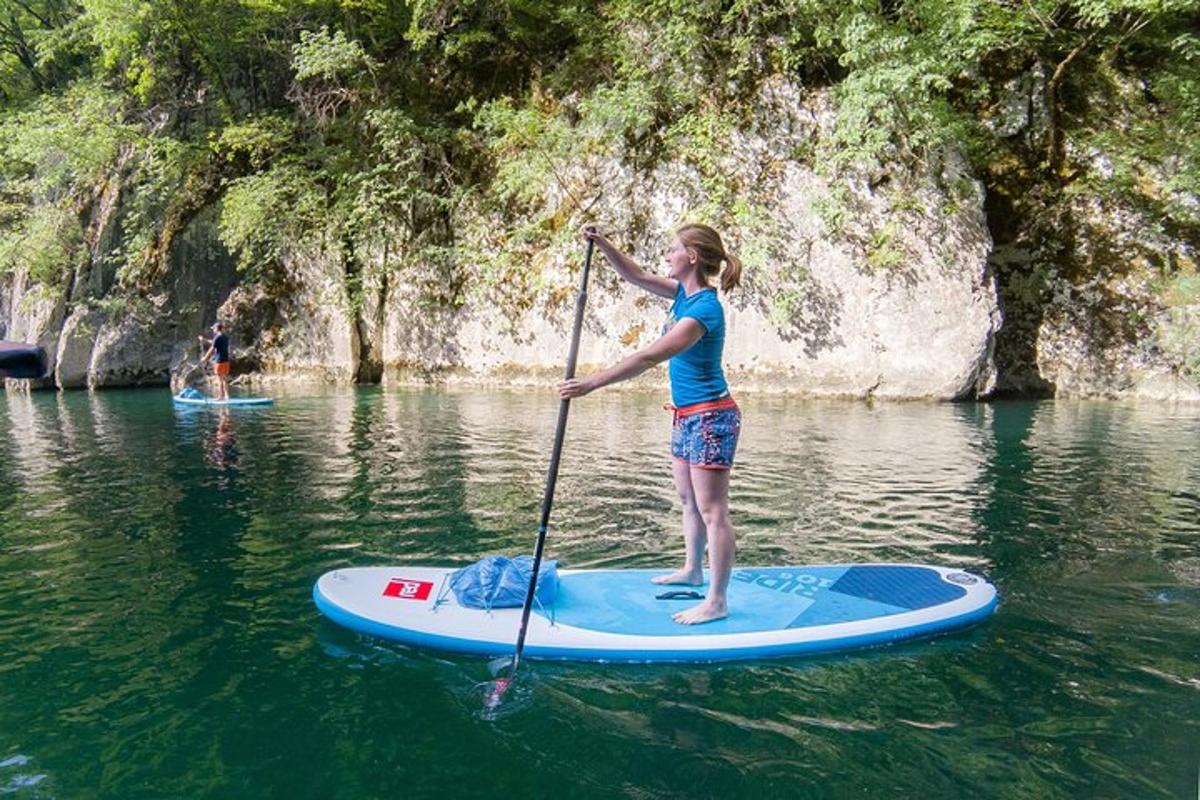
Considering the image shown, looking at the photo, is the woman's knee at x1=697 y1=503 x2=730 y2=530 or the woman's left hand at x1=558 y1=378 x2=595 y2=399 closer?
the woman's left hand at x1=558 y1=378 x2=595 y2=399

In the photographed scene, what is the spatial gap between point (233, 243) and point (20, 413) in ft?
26.8

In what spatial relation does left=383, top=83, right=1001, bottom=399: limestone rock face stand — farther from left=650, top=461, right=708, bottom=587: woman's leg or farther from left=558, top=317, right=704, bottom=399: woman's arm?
left=558, top=317, right=704, bottom=399: woman's arm

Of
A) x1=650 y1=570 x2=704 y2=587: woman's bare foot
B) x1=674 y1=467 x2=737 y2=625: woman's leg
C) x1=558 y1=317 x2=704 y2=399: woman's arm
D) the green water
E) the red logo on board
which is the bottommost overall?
the green water

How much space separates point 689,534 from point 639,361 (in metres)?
1.59

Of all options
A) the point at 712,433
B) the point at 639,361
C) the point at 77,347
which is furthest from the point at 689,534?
the point at 77,347

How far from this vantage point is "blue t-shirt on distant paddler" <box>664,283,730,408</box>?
14.5 feet

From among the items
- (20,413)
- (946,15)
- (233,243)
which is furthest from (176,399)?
(946,15)

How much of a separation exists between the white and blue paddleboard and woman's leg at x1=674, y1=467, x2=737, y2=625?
0.27 feet

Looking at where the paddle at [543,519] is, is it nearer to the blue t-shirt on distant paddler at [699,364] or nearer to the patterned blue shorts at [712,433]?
the blue t-shirt on distant paddler at [699,364]

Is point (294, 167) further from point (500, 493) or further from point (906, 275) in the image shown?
point (500, 493)

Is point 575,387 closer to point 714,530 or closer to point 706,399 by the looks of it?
point 706,399

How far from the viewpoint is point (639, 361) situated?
397 centimetres

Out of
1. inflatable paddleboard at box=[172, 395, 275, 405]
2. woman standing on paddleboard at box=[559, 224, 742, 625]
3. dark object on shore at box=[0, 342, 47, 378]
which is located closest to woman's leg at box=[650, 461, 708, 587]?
woman standing on paddleboard at box=[559, 224, 742, 625]

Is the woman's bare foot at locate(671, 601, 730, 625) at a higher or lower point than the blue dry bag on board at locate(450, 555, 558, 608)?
lower
